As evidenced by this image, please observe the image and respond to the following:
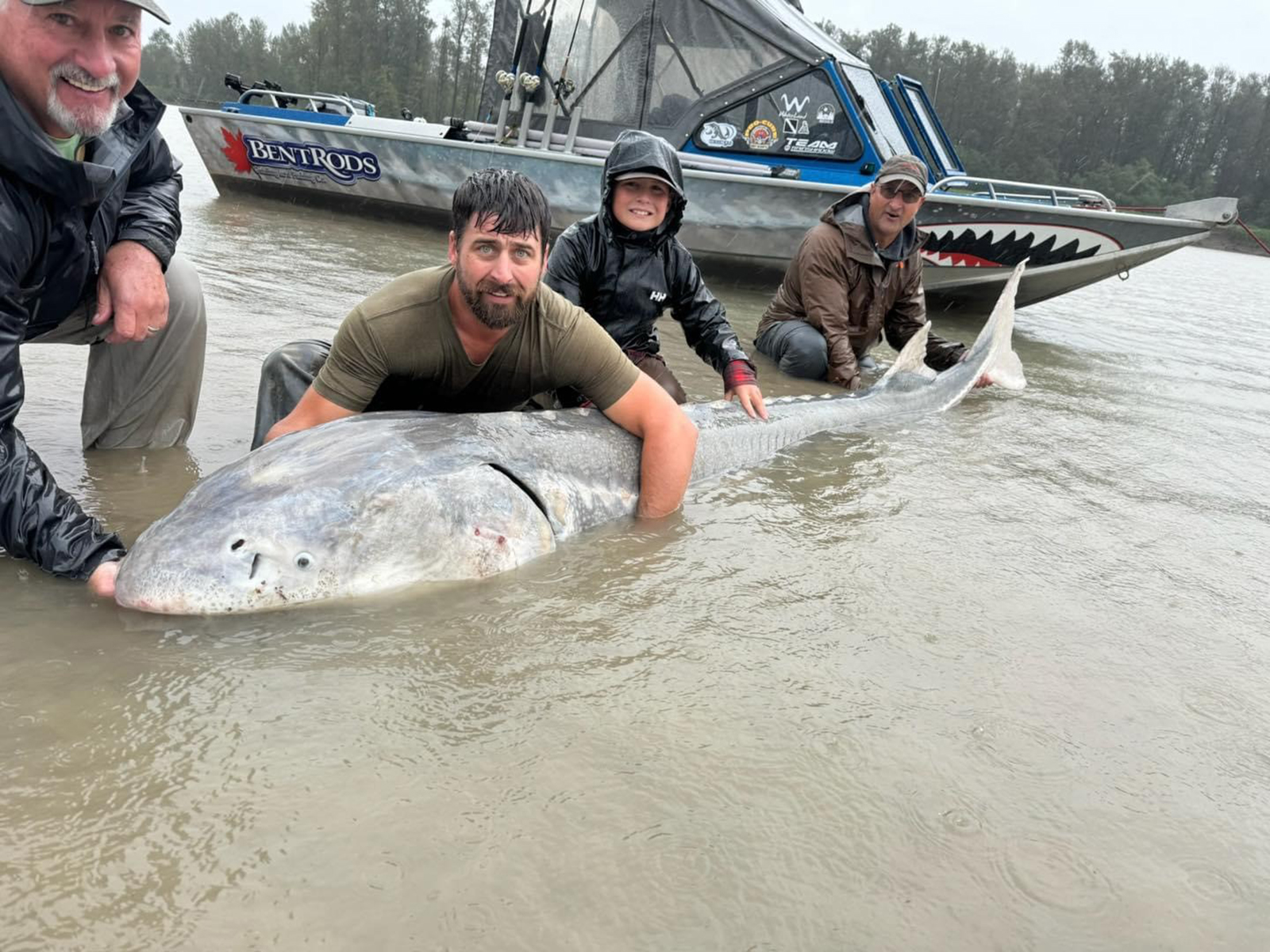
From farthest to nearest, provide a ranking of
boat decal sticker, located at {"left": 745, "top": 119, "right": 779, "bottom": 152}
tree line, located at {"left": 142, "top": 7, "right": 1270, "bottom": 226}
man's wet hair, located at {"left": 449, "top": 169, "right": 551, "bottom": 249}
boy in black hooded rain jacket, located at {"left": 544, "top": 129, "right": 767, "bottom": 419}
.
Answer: tree line, located at {"left": 142, "top": 7, "right": 1270, "bottom": 226}, boat decal sticker, located at {"left": 745, "top": 119, "right": 779, "bottom": 152}, boy in black hooded rain jacket, located at {"left": 544, "top": 129, "right": 767, "bottom": 419}, man's wet hair, located at {"left": 449, "top": 169, "right": 551, "bottom": 249}

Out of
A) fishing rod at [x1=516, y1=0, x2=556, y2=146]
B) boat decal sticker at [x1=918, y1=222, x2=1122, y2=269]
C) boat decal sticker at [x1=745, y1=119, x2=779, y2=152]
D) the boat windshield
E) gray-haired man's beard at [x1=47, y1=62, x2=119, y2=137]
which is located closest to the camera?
gray-haired man's beard at [x1=47, y1=62, x2=119, y2=137]

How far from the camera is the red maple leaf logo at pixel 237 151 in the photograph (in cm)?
1101

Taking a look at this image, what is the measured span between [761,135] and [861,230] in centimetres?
332

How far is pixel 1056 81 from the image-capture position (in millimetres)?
60844

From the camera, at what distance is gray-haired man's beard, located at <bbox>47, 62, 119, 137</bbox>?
205 centimetres

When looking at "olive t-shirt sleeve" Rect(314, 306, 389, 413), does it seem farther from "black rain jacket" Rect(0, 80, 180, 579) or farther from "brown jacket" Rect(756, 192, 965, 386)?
"brown jacket" Rect(756, 192, 965, 386)

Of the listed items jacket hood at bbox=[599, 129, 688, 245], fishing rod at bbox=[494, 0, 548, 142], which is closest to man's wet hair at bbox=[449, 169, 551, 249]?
jacket hood at bbox=[599, 129, 688, 245]

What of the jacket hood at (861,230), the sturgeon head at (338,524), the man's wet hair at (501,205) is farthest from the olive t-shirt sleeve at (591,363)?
the jacket hood at (861,230)

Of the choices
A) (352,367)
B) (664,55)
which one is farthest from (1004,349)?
(664,55)

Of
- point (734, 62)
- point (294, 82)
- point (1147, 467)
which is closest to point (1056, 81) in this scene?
point (294, 82)

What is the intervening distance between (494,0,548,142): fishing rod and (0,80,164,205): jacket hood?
701cm

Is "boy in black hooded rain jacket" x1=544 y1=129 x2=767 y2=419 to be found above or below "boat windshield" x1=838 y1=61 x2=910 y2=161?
below

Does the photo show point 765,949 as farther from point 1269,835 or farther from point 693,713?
point 1269,835

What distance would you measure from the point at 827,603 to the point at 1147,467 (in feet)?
8.65
